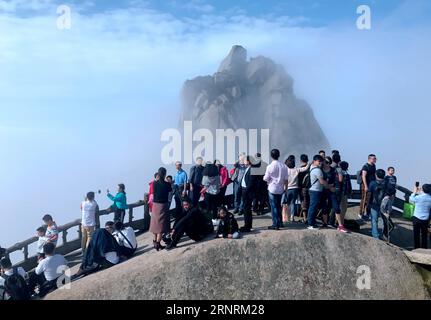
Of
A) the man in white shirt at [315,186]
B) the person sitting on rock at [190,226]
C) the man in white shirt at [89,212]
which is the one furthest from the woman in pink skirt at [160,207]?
the man in white shirt at [315,186]

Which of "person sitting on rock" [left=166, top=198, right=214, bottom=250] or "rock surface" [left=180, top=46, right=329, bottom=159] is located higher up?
"rock surface" [left=180, top=46, right=329, bottom=159]

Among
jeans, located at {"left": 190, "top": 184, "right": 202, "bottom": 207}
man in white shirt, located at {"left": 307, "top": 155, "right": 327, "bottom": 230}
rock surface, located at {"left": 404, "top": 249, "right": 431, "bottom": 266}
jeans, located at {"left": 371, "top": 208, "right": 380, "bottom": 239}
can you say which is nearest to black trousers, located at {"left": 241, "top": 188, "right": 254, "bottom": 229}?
man in white shirt, located at {"left": 307, "top": 155, "right": 327, "bottom": 230}

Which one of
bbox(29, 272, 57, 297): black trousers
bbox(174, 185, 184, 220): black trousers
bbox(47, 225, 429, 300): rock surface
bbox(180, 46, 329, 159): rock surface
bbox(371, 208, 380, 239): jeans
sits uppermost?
bbox(180, 46, 329, 159): rock surface

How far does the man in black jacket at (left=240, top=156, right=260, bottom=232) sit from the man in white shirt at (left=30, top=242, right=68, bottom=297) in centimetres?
486

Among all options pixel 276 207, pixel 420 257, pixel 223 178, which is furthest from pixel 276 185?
pixel 420 257

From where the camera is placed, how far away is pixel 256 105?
123 metres

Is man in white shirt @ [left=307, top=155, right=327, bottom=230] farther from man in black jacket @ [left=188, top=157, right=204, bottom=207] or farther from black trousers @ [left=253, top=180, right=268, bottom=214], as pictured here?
man in black jacket @ [left=188, top=157, right=204, bottom=207]

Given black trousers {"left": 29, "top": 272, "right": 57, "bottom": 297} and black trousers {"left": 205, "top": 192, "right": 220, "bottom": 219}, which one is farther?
black trousers {"left": 205, "top": 192, "right": 220, "bottom": 219}

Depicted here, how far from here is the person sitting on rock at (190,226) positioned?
426 inches

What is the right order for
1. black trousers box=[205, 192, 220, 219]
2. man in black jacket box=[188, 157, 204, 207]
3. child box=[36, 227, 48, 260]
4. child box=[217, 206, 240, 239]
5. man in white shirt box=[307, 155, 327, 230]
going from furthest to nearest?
man in black jacket box=[188, 157, 204, 207]
black trousers box=[205, 192, 220, 219]
child box=[36, 227, 48, 260]
man in white shirt box=[307, 155, 327, 230]
child box=[217, 206, 240, 239]

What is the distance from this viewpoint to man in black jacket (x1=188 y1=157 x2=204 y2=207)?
13430 millimetres
